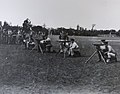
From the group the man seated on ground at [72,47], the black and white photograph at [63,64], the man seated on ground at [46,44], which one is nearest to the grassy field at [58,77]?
the black and white photograph at [63,64]

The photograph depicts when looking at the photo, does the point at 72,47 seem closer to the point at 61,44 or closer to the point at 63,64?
the point at 61,44

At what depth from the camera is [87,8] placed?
4.59m

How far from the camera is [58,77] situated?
4.68 meters

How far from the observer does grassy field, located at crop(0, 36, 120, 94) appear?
4160 mm

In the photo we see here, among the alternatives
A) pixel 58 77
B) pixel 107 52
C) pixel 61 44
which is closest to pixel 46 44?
pixel 61 44

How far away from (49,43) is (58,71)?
2.72 m

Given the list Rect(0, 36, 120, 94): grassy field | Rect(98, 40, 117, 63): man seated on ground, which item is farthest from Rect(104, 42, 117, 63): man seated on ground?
Rect(0, 36, 120, 94): grassy field

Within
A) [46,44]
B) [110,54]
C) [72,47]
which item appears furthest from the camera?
[46,44]

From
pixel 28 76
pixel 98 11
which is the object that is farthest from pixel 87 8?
pixel 28 76

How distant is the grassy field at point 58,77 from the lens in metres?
4.16

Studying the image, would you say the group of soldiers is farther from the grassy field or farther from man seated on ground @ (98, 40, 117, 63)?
the grassy field

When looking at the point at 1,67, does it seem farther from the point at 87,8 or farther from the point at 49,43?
the point at 49,43

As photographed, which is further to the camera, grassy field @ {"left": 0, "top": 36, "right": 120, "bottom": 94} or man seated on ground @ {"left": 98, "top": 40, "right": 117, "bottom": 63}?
man seated on ground @ {"left": 98, "top": 40, "right": 117, "bottom": 63}

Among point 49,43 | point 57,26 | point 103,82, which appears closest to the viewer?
point 103,82
